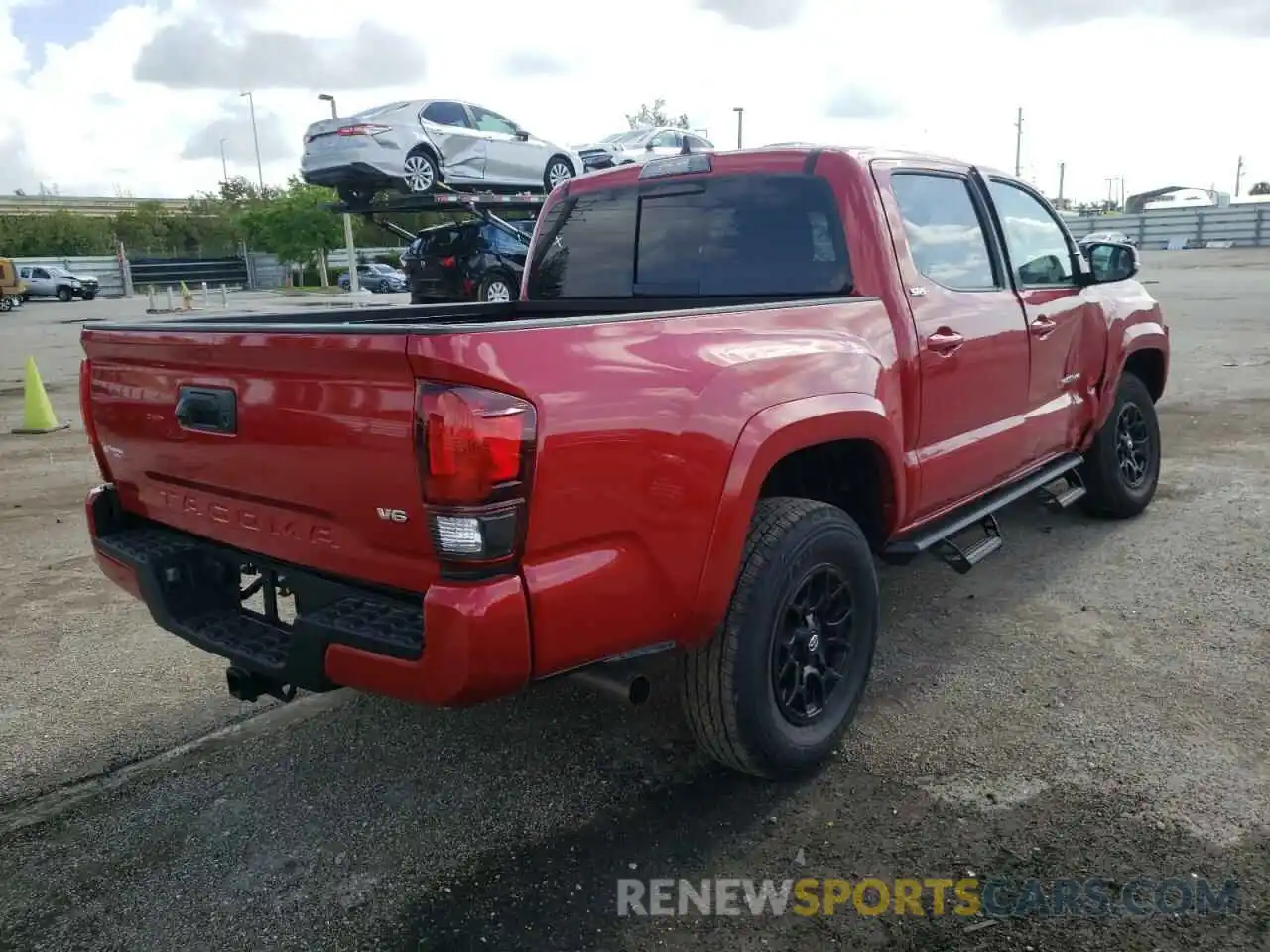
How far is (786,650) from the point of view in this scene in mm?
3086

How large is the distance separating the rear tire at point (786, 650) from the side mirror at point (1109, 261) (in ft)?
8.98

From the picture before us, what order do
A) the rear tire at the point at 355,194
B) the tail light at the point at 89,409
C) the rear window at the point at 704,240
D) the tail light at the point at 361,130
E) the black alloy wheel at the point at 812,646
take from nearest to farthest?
the black alloy wheel at the point at 812,646, the tail light at the point at 89,409, the rear window at the point at 704,240, the tail light at the point at 361,130, the rear tire at the point at 355,194

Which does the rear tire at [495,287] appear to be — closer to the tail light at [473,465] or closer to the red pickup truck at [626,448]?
the red pickup truck at [626,448]

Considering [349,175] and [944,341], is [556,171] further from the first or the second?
[944,341]

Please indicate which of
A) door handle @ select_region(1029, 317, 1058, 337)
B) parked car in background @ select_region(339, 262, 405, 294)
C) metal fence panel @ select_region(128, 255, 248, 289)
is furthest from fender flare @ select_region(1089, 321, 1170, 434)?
metal fence panel @ select_region(128, 255, 248, 289)

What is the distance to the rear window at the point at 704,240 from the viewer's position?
12.1 ft

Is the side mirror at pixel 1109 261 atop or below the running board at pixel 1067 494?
atop

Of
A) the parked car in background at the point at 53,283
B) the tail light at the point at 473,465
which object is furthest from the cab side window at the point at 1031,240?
the parked car in background at the point at 53,283

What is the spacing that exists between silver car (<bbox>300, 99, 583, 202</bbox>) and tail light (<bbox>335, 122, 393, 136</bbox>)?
0.02m

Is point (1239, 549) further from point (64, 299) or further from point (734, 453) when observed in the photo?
point (64, 299)

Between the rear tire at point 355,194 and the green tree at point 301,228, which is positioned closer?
the rear tire at point 355,194

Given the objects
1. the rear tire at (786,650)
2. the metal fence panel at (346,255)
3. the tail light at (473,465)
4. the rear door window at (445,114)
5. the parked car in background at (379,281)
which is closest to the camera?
the tail light at (473,465)

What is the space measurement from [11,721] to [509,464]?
2611 mm

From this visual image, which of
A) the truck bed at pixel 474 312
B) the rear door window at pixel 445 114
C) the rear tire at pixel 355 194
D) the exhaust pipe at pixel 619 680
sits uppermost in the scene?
the rear door window at pixel 445 114
